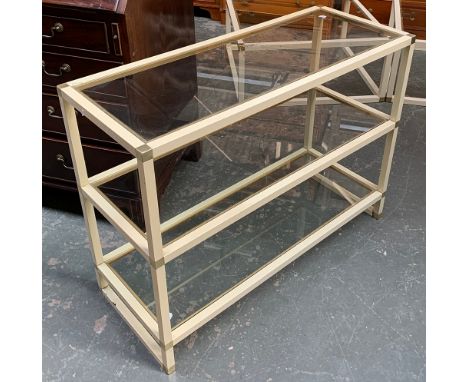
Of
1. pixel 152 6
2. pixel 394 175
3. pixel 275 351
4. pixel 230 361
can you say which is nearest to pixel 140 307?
pixel 230 361

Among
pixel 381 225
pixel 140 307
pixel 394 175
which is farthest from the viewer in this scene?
pixel 394 175

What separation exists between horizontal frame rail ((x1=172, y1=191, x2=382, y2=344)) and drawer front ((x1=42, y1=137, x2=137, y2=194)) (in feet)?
1.43

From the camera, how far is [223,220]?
1.24 m

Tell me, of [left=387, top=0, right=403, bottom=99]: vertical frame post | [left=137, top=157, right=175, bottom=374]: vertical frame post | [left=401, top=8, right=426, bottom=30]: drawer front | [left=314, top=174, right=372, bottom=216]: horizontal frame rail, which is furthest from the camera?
[left=401, top=8, right=426, bottom=30]: drawer front

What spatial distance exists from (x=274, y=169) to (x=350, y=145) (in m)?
0.29

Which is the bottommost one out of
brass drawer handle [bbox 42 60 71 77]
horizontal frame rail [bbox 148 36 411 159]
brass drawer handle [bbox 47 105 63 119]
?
brass drawer handle [bbox 47 105 63 119]

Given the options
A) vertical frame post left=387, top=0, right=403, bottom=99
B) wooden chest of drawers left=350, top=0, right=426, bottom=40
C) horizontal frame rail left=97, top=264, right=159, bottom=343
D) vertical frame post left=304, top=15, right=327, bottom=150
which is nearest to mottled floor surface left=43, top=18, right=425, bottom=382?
horizontal frame rail left=97, top=264, right=159, bottom=343

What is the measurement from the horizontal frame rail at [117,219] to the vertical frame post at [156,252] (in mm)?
37

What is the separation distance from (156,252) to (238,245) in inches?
23.1

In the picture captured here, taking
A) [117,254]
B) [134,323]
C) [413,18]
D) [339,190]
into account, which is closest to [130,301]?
[134,323]

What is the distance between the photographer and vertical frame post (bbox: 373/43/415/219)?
1574mm

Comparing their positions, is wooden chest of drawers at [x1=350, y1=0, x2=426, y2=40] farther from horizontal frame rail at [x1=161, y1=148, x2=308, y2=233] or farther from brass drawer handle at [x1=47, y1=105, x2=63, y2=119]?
brass drawer handle at [x1=47, y1=105, x2=63, y2=119]

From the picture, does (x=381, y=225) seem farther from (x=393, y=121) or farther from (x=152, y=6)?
(x=152, y=6)

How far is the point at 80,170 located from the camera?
130 cm
